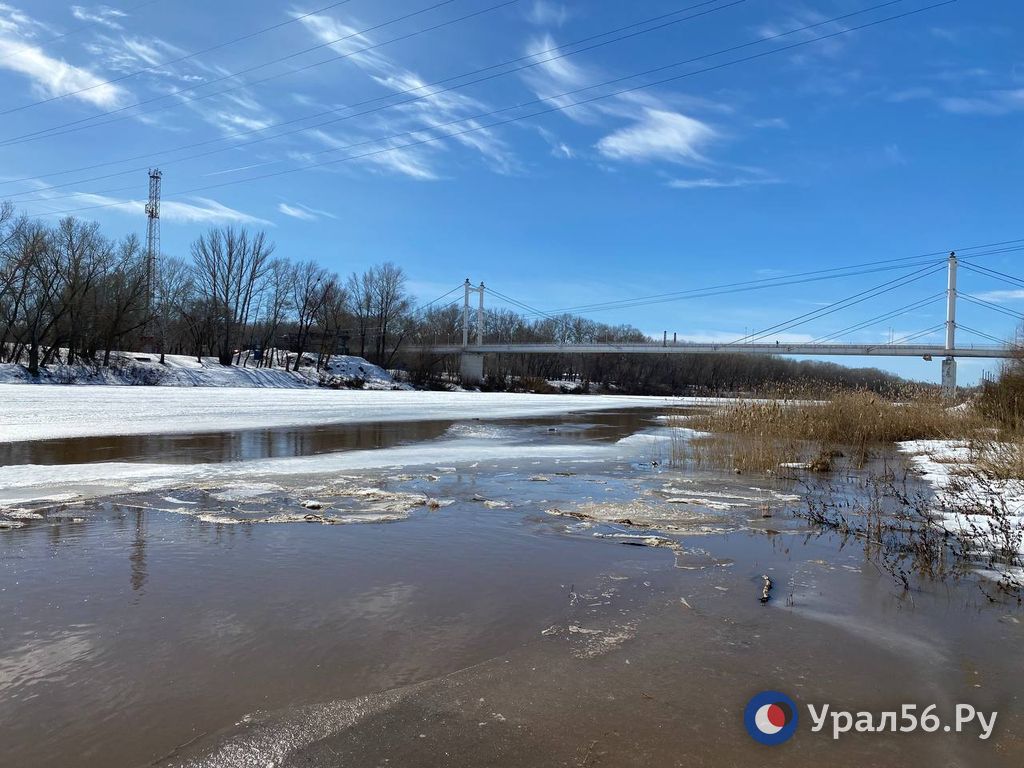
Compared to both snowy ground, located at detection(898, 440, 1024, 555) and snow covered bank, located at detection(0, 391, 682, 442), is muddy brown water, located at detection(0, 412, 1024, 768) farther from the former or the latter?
snow covered bank, located at detection(0, 391, 682, 442)

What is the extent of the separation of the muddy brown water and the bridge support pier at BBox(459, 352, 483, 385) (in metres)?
74.3

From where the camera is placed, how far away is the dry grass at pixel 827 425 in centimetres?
1441

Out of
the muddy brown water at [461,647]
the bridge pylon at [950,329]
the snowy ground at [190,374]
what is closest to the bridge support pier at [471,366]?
the snowy ground at [190,374]

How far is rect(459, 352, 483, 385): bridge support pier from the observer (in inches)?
3197

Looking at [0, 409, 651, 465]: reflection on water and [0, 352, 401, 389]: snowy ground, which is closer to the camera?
[0, 409, 651, 465]: reflection on water

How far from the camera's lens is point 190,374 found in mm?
49844

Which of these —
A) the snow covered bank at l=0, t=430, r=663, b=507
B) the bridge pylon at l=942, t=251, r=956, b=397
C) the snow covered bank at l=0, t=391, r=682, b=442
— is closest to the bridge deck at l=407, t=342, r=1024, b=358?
the bridge pylon at l=942, t=251, r=956, b=397

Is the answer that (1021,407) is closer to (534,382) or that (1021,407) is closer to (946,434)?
(946,434)

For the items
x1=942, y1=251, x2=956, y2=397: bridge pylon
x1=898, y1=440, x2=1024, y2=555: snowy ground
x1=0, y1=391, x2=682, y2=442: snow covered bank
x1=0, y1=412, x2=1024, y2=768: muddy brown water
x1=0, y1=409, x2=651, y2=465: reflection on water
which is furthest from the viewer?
x1=942, y1=251, x2=956, y2=397: bridge pylon

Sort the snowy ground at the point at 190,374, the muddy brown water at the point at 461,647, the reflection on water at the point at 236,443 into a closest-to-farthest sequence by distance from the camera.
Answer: the muddy brown water at the point at 461,647 < the reflection on water at the point at 236,443 < the snowy ground at the point at 190,374

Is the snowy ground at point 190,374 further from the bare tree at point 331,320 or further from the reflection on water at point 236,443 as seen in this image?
the reflection on water at point 236,443

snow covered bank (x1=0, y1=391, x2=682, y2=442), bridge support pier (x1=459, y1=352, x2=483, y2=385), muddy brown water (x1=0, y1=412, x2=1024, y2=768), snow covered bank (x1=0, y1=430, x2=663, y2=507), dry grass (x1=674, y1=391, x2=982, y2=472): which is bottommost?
muddy brown water (x1=0, y1=412, x2=1024, y2=768)

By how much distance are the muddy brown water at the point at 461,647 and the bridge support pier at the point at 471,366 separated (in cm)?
7426

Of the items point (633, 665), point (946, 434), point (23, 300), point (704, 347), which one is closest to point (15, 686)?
point (633, 665)
